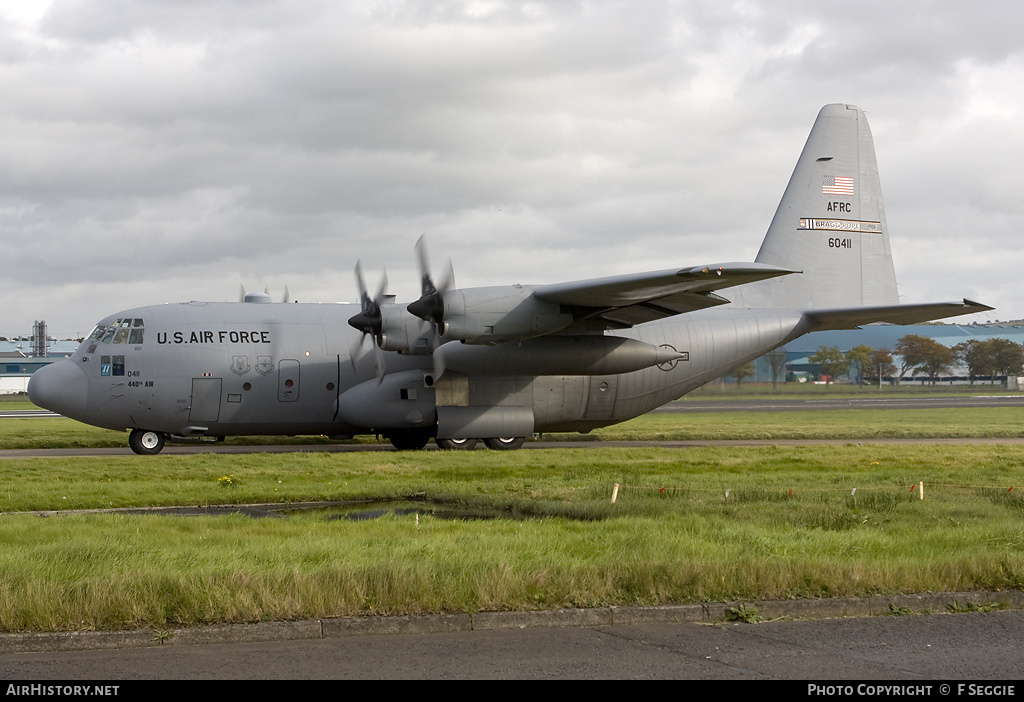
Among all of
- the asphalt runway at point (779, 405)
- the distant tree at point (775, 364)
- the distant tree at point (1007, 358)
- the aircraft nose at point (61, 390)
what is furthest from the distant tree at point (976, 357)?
the aircraft nose at point (61, 390)

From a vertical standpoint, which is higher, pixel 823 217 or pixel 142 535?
pixel 823 217

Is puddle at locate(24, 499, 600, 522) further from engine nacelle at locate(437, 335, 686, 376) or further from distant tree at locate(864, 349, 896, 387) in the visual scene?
distant tree at locate(864, 349, 896, 387)

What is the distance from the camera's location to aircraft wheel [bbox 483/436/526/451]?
90.3 feet

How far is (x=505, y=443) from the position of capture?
2762 cm

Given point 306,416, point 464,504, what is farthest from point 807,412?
point 464,504

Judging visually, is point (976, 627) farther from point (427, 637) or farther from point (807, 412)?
point (807, 412)

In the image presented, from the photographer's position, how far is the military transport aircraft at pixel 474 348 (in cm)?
2372

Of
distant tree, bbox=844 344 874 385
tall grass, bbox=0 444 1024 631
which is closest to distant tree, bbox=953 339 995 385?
distant tree, bbox=844 344 874 385

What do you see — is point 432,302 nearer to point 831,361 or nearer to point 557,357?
point 557,357

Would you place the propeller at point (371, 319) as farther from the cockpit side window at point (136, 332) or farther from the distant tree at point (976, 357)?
the distant tree at point (976, 357)

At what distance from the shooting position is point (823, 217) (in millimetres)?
29812

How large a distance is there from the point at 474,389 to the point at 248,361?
20.0 ft

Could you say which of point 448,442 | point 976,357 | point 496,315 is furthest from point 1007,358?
point 496,315

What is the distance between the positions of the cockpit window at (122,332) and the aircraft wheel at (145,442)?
7.99ft
